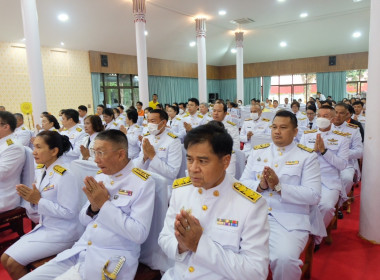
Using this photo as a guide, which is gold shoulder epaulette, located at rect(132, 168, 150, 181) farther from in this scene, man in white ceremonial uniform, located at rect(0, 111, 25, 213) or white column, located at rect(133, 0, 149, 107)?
white column, located at rect(133, 0, 149, 107)

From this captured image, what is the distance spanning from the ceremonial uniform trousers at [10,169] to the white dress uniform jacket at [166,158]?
1.16 m

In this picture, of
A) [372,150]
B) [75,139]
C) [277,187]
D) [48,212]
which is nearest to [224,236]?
[277,187]

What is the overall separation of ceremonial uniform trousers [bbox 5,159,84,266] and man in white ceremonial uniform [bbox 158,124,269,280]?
2.95 feet

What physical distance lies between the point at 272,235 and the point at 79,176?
1.54 meters

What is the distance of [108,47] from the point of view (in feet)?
40.6

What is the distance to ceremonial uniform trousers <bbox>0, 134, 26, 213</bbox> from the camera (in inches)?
106

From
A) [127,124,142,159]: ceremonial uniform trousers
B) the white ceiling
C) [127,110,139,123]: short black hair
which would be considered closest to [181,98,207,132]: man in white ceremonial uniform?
[127,110,139,123]: short black hair

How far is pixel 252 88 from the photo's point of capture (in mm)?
18781

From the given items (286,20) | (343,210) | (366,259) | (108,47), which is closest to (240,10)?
(286,20)

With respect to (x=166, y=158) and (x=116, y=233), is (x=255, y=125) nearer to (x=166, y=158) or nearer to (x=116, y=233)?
(x=166, y=158)

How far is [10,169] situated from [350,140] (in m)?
3.91

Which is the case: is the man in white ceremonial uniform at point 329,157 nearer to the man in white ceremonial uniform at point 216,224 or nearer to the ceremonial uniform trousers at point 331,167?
the ceremonial uniform trousers at point 331,167

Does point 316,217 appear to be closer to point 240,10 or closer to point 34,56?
point 34,56

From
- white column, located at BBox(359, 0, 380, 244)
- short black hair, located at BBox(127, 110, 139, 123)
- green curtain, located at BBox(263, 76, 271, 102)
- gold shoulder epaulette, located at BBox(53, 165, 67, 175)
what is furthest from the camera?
green curtain, located at BBox(263, 76, 271, 102)
